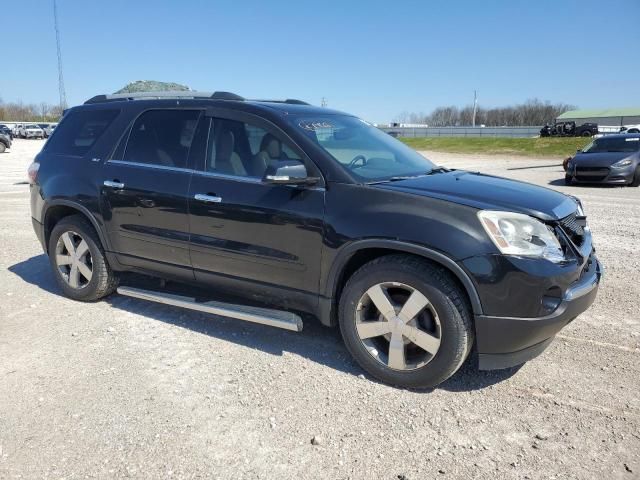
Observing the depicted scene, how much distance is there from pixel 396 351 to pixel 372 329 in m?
0.21

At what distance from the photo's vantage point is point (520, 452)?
278cm

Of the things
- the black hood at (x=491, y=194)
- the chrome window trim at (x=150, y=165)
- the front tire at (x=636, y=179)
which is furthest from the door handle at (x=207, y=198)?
the front tire at (x=636, y=179)

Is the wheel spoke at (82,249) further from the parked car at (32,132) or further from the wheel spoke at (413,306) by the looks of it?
the parked car at (32,132)

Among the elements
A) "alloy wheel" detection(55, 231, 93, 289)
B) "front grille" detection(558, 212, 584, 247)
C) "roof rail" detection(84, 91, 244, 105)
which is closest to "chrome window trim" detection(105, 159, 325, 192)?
"roof rail" detection(84, 91, 244, 105)

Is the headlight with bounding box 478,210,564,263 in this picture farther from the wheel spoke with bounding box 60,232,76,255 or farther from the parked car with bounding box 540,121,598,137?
the parked car with bounding box 540,121,598,137

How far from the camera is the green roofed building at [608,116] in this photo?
78281 millimetres

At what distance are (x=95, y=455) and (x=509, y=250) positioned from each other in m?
2.53

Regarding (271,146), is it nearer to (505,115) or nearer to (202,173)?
(202,173)

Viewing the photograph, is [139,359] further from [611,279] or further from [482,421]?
[611,279]

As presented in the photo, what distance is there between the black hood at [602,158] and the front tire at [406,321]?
13600 mm

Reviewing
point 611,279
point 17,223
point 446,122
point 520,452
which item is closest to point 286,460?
point 520,452

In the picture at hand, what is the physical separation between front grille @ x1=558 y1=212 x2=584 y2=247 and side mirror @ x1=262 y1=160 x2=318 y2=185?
5.38ft

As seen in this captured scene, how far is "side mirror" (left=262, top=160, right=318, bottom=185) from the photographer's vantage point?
3.51 m

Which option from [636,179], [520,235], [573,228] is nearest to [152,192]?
[520,235]
